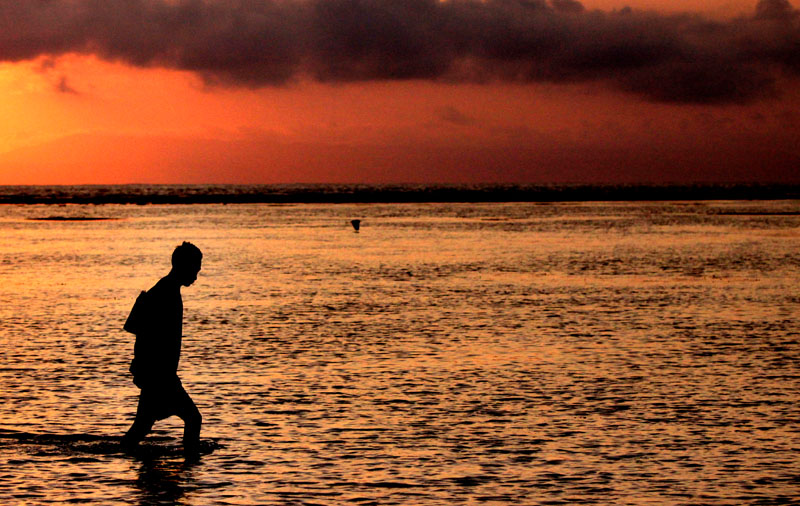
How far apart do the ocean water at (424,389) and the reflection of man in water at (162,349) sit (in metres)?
0.53

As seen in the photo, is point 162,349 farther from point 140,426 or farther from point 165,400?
point 140,426

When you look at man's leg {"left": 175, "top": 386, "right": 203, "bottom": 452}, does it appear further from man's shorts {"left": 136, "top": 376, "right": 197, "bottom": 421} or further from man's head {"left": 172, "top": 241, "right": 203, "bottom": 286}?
man's head {"left": 172, "top": 241, "right": 203, "bottom": 286}

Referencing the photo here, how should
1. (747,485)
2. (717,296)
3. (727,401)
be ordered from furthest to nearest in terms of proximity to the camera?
(717,296), (727,401), (747,485)

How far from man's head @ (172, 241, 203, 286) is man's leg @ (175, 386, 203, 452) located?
1135mm

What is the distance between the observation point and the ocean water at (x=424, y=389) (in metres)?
10.5

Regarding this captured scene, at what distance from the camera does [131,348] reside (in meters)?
19.4

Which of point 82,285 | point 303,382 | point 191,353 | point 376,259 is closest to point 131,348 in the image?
point 191,353

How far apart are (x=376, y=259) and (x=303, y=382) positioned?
92.7 feet

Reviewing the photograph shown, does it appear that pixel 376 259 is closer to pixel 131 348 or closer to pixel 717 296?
pixel 717 296

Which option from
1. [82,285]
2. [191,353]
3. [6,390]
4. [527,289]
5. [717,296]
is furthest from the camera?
[82,285]

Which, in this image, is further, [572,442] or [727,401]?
[727,401]

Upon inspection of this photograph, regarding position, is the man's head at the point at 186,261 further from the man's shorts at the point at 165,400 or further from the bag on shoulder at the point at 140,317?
the man's shorts at the point at 165,400

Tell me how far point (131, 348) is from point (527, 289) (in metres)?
13.6

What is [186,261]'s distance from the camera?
10711 millimetres
